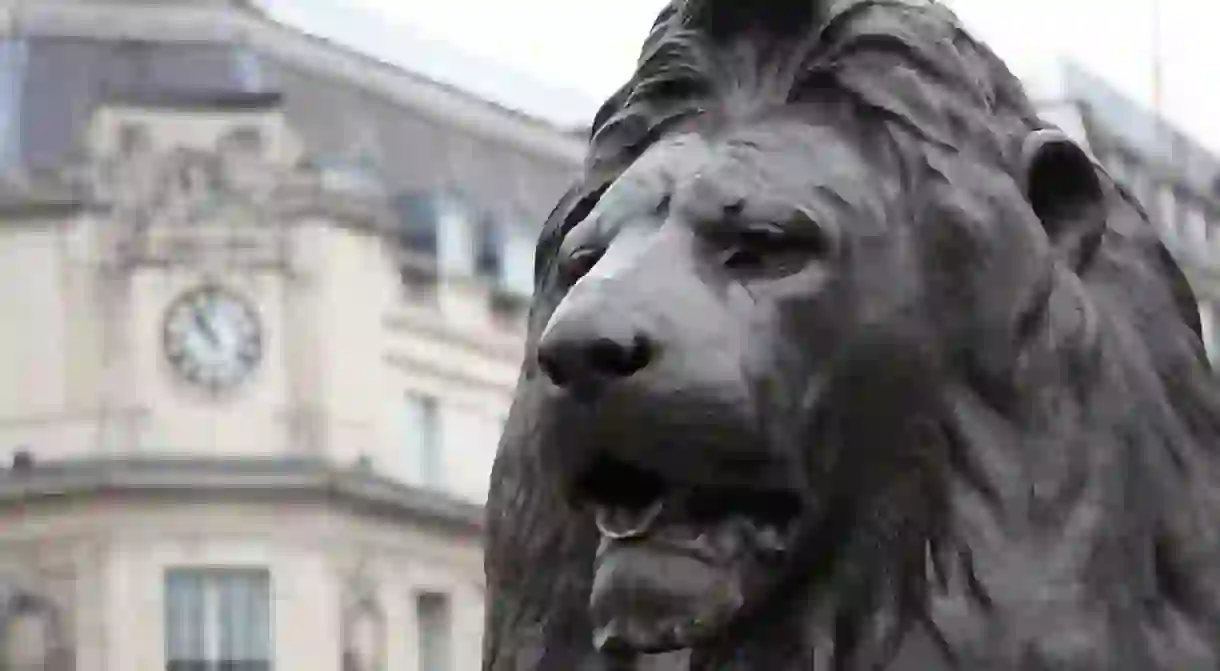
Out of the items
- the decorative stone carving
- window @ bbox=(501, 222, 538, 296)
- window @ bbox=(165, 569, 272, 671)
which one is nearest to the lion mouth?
window @ bbox=(165, 569, 272, 671)

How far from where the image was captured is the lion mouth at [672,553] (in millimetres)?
1344

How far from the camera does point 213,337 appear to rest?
18.6m

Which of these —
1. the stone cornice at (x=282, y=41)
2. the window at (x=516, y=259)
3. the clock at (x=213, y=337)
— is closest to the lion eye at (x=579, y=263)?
the clock at (x=213, y=337)

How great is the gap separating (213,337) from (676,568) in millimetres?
17537

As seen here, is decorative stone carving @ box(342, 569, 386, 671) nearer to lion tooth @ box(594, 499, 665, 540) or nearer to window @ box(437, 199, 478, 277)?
window @ box(437, 199, 478, 277)

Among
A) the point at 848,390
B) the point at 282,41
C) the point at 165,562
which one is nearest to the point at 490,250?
the point at 282,41

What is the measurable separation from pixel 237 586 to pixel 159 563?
2.15 ft

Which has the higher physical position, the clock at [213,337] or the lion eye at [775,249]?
the lion eye at [775,249]

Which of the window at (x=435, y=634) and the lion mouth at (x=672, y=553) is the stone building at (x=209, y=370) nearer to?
the window at (x=435, y=634)

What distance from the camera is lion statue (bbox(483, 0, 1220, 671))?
4.43 feet

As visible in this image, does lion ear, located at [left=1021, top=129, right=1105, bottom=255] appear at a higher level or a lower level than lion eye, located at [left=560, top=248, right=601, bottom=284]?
higher

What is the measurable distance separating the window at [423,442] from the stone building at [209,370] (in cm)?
2

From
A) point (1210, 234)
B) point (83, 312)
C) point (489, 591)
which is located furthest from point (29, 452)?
point (489, 591)

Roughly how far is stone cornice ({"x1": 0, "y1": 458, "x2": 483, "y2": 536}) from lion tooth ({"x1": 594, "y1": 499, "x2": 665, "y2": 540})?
17038 mm
